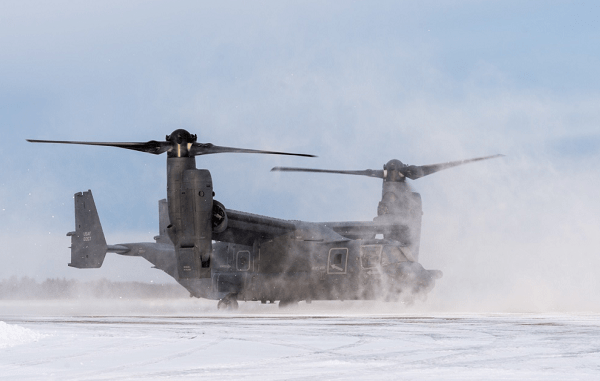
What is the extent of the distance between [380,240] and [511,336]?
16771mm

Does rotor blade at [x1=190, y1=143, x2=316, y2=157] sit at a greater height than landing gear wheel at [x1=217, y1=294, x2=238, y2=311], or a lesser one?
greater

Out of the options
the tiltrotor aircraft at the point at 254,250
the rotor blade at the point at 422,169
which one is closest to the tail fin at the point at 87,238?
the tiltrotor aircraft at the point at 254,250

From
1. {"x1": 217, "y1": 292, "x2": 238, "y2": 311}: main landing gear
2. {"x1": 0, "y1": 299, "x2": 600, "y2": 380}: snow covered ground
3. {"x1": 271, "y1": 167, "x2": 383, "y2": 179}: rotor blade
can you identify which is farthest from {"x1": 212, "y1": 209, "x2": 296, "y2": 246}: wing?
{"x1": 0, "y1": 299, "x2": 600, "y2": 380}: snow covered ground

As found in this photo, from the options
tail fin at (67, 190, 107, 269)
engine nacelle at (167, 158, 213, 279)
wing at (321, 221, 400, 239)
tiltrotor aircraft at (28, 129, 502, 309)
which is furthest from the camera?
wing at (321, 221, 400, 239)

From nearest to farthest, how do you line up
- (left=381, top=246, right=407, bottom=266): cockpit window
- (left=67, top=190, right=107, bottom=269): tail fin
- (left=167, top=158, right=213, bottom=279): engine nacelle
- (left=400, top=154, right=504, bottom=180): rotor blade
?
(left=167, top=158, right=213, bottom=279): engine nacelle → (left=381, top=246, right=407, bottom=266): cockpit window → (left=67, top=190, right=107, bottom=269): tail fin → (left=400, top=154, right=504, bottom=180): rotor blade

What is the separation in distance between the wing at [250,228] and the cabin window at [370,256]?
3317 millimetres

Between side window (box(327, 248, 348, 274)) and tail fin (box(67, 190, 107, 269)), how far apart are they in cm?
1066

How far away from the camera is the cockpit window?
3203cm

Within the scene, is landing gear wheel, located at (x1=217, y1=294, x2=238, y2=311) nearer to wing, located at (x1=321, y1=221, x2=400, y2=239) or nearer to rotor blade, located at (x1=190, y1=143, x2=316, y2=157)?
wing, located at (x1=321, y1=221, x2=400, y2=239)

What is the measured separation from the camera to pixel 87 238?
3478 cm

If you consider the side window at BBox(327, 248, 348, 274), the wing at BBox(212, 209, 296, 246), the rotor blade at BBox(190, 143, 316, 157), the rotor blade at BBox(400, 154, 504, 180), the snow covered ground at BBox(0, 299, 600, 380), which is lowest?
the snow covered ground at BBox(0, 299, 600, 380)

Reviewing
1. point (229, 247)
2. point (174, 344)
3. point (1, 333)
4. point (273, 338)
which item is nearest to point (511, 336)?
point (273, 338)

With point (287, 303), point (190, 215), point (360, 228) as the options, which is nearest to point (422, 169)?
point (360, 228)

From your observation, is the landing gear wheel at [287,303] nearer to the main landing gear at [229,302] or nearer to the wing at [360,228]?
the main landing gear at [229,302]
